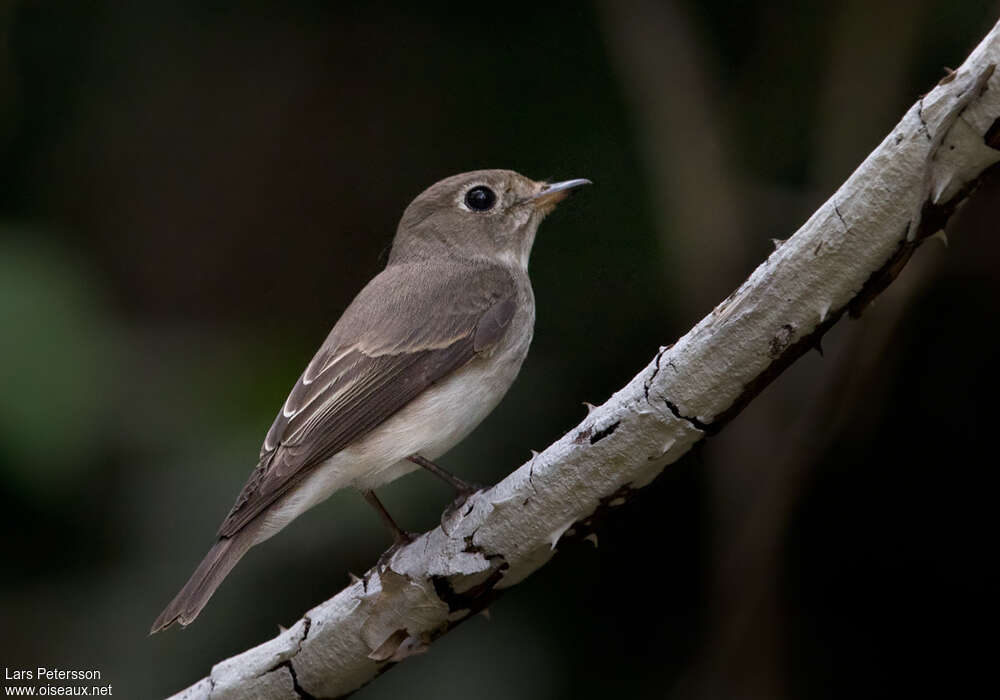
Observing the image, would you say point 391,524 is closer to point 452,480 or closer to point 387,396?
point 452,480

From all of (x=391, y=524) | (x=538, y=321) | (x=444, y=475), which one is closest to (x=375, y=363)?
(x=444, y=475)

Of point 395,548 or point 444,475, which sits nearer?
point 395,548

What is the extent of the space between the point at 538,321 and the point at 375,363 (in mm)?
1312

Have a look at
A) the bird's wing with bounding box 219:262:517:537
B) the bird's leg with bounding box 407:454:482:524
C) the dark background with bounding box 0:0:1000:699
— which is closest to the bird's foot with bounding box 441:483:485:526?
the bird's leg with bounding box 407:454:482:524

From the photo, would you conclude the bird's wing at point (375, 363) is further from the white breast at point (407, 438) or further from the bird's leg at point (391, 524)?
the bird's leg at point (391, 524)

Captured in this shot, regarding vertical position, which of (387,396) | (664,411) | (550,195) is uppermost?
(550,195)

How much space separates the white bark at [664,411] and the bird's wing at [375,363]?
1.61ft

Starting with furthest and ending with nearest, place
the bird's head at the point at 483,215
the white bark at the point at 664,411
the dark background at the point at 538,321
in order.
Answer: the bird's head at the point at 483,215
the dark background at the point at 538,321
the white bark at the point at 664,411

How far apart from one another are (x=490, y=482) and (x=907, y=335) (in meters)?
1.59

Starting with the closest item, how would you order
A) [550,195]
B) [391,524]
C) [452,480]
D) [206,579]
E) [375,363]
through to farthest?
[206,579], [391,524], [452,480], [375,363], [550,195]

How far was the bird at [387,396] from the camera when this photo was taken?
357 centimetres

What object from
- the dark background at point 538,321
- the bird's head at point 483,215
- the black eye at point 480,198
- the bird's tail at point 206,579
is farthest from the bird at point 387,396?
the dark background at point 538,321

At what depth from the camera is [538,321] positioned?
5141 millimetres

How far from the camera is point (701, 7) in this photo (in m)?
5.65
